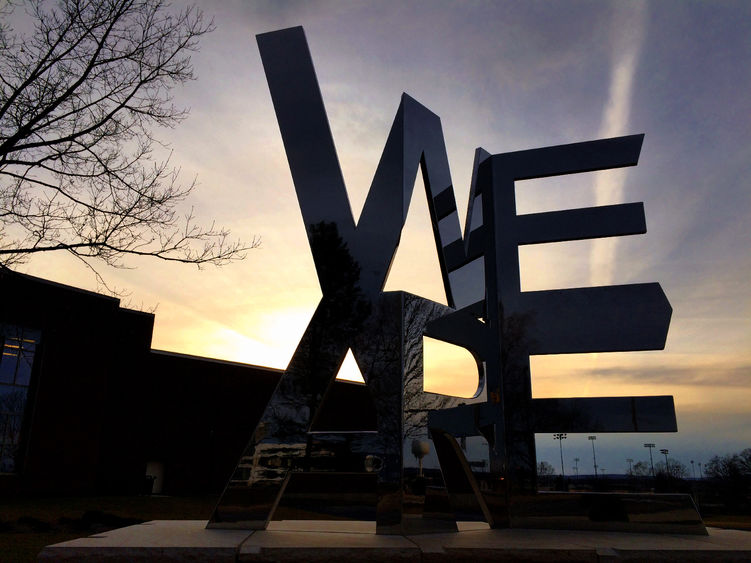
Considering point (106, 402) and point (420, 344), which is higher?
point (106, 402)

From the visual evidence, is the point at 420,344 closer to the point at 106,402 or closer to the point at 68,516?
the point at 68,516

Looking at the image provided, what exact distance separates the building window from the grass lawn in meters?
2.00

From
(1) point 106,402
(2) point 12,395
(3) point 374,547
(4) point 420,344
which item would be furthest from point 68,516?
(3) point 374,547

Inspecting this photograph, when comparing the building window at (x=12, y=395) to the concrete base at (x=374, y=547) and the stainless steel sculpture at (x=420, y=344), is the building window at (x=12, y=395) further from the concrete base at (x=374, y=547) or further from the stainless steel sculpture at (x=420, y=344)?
the concrete base at (x=374, y=547)

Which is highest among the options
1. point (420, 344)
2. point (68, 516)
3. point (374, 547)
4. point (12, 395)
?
point (12, 395)

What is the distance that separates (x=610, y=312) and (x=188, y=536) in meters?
4.70

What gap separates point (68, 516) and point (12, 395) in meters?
7.71

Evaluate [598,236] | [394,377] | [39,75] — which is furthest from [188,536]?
[39,75]

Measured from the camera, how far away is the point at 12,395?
23.6 m

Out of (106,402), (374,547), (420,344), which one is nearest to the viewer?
(374,547)

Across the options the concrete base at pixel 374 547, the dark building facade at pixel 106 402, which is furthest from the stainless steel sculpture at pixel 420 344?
the dark building facade at pixel 106 402

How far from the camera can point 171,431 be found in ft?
101

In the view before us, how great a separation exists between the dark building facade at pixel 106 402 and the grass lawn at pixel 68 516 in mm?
1806

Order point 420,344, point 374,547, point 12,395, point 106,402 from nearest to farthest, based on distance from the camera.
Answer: point 374,547 < point 420,344 < point 12,395 < point 106,402
